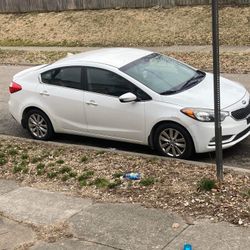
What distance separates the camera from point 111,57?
338 inches

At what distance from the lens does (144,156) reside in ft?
24.4

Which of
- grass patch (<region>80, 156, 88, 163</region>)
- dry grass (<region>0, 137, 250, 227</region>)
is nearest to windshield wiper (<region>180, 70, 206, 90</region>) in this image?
dry grass (<region>0, 137, 250, 227</region>)

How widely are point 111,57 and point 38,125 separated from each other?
181 cm

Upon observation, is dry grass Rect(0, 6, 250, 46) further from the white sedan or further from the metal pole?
the metal pole

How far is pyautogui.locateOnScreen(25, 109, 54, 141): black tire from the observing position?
911 centimetres

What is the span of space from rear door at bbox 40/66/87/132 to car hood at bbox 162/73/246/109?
1.59 meters

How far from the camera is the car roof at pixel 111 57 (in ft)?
27.6

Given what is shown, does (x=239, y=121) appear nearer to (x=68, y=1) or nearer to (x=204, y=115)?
(x=204, y=115)

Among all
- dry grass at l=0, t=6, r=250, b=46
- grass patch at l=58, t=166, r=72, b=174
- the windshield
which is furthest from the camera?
dry grass at l=0, t=6, r=250, b=46

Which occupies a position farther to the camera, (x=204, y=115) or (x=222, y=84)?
(x=222, y=84)

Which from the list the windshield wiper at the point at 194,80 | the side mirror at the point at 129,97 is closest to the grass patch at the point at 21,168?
the side mirror at the point at 129,97

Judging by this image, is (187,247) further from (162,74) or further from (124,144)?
(124,144)

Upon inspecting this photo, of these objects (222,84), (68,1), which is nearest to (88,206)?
(222,84)

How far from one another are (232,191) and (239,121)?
1.90 m
